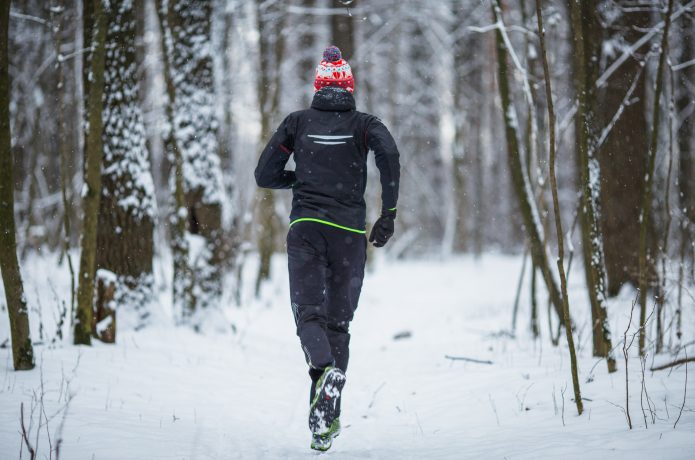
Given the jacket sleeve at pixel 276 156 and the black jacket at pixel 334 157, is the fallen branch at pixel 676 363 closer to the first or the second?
the black jacket at pixel 334 157

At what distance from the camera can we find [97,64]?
4465mm

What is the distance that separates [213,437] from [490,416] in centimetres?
178

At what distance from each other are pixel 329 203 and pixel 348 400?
1.91 metres

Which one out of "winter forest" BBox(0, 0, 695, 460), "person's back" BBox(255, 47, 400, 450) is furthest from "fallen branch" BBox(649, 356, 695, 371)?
"person's back" BBox(255, 47, 400, 450)

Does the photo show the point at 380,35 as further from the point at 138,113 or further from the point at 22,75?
the point at 138,113

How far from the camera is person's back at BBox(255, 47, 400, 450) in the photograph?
3.12m

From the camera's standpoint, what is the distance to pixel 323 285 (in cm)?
316

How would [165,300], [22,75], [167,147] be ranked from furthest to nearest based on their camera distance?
1. [22,75]
2. [165,300]
3. [167,147]

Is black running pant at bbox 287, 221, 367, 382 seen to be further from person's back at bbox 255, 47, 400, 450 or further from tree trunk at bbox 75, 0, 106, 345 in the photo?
tree trunk at bbox 75, 0, 106, 345

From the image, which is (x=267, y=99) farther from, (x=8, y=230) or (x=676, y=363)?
(x=676, y=363)

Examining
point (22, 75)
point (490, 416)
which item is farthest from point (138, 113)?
point (22, 75)

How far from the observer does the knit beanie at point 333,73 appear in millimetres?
3320

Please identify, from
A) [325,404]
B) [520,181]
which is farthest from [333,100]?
[520,181]

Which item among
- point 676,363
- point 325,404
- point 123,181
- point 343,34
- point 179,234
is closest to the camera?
point 325,404
